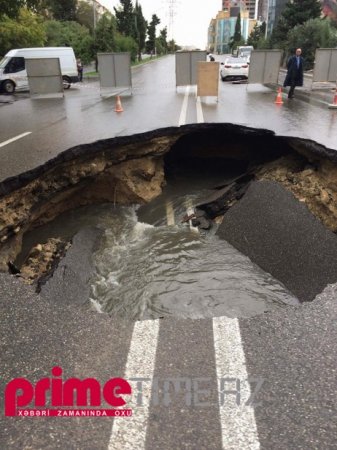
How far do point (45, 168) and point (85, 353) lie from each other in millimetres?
4351

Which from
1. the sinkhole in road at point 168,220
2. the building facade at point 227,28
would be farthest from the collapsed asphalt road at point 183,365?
the building facade at point 227,28

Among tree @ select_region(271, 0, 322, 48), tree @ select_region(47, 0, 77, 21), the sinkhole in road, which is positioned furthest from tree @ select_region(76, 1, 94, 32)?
the sinkhole in road

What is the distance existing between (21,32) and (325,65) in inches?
675

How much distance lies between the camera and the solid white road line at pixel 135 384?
84.6 inches

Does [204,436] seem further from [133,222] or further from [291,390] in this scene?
[133,222]

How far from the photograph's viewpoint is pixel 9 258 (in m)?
5.45

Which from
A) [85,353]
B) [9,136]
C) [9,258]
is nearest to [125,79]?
[9,136]

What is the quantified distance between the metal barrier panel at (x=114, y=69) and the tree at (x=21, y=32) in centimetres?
837

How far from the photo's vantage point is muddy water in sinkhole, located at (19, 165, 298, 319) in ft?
16.2

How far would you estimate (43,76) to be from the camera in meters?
15.6

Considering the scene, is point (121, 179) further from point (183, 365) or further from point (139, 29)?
point (139, 29)

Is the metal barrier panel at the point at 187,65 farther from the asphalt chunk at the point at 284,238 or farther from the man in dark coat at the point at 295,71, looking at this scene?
the asphalt chunk at the point at 284,238

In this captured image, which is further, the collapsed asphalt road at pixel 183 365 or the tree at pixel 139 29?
the tree at pixel 139 29

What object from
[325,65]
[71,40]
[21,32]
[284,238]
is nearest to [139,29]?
[71,40]
